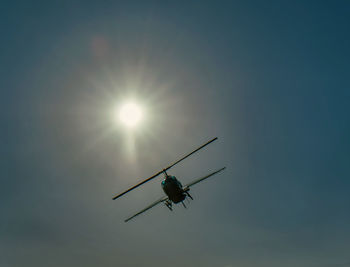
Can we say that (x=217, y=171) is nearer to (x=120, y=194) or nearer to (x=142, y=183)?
(x=142, y=183)

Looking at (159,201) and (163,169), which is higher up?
(163,169)

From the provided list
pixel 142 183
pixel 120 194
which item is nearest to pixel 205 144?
pixel 142 183

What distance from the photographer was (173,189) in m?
37.8

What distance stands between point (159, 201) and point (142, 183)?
7.48 m

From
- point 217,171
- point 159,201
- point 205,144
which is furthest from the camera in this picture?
point 159,201

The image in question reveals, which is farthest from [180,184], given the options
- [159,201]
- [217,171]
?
[217,171]

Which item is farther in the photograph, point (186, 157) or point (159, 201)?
point (159, 201)

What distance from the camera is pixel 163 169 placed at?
116 feet

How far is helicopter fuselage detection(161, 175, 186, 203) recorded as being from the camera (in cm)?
3781

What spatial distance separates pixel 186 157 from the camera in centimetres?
3183

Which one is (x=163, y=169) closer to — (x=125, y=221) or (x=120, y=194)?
(x=120, y=194)

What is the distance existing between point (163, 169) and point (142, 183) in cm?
450

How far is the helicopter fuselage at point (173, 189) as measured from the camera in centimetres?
3781

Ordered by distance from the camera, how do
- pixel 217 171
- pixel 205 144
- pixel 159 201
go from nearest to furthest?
1. pixel 205 144
2. pixel 217 171
3. pixel 159 201
